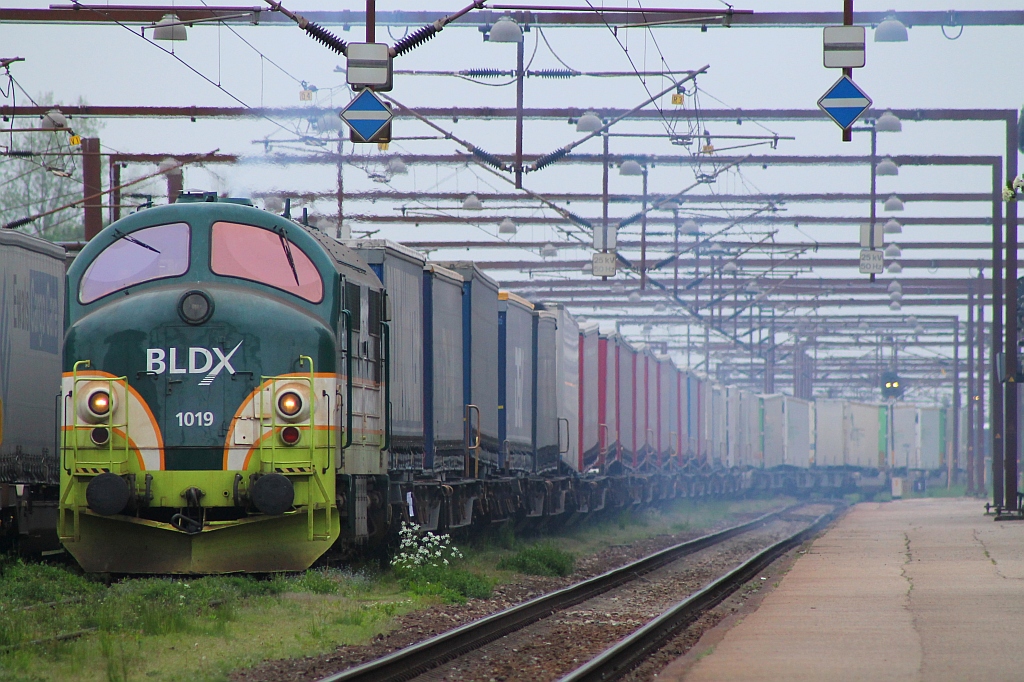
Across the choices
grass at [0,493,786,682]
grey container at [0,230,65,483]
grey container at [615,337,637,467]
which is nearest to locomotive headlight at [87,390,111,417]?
grass at [0,493,786,682]

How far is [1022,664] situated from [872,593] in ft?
18.2

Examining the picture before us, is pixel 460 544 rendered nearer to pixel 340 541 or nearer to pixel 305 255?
pixel 340 541

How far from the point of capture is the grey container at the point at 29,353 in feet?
49.3

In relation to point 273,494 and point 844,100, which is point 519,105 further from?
point 273,494

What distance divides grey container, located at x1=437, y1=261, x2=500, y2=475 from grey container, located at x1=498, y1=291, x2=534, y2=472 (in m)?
0.40

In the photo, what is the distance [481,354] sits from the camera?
62.7 ft

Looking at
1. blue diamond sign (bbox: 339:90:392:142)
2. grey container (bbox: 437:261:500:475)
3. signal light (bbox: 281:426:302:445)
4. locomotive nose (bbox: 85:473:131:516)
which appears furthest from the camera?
grey container (bbox: 437:261:500:475)

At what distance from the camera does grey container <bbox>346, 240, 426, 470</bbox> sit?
49.4 feet

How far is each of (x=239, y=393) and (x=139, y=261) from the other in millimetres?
1620

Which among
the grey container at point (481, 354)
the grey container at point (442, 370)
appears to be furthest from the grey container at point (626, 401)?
the grey container at point (442, 370)

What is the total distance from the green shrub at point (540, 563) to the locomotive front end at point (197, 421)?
5.68m

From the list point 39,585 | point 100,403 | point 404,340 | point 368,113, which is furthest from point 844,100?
point 39,585

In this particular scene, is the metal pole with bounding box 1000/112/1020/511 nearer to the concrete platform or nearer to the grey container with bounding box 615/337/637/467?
the grey container with bounding box 615/337/637/467

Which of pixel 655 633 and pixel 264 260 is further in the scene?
pixel 264 260
